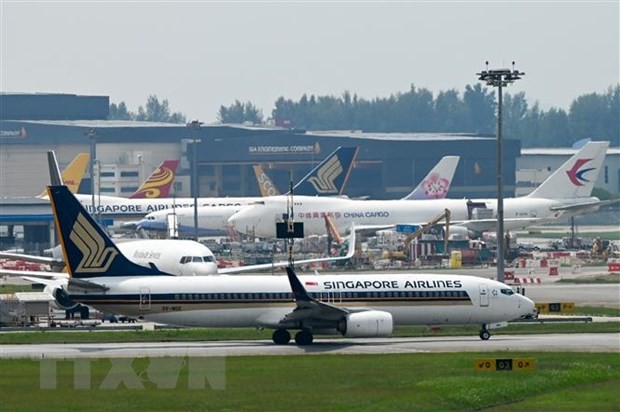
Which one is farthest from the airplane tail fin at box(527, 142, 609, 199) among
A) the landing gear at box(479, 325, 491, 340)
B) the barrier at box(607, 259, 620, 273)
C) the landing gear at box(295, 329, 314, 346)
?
the landing gear at box(295, 329, 314, 346)

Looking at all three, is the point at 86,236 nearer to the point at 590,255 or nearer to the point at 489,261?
the point at 489,261

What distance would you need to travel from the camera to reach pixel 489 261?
115m

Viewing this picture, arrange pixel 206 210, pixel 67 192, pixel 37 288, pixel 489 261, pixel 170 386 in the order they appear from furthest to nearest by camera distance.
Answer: pixel 206 210 → pixel 489 261 → pixel 37 288 → pixel 67 192 → pixel 170 386

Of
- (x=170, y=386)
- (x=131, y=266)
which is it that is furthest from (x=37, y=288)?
(x=170, y=386)

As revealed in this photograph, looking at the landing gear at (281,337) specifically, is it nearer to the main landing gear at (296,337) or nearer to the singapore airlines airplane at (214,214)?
the main landing gear at (296,337)

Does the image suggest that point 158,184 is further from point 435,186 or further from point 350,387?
point 350,387

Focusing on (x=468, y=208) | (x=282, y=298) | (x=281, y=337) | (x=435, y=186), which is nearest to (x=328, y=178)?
(x=435, y=186)

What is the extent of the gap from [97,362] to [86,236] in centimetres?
829

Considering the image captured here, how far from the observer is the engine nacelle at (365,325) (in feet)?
191

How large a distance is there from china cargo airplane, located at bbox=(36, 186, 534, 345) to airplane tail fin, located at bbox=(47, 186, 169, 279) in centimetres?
4

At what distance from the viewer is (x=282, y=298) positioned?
2349 inches

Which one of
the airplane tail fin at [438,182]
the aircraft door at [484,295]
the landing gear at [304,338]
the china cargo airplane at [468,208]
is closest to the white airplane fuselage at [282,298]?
the aircraft door at [484,295]

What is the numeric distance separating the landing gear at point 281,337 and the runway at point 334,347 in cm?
39

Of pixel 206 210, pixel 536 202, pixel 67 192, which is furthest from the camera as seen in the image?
pixel 206 210
